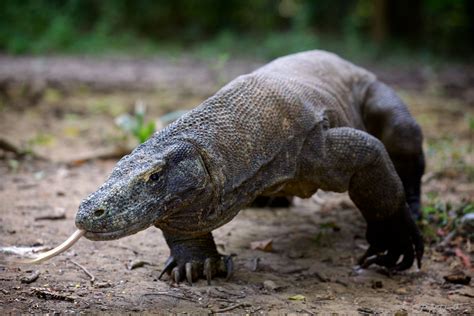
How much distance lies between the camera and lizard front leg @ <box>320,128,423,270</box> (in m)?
3.22

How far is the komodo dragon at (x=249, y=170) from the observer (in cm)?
257

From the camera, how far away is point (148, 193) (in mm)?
2566

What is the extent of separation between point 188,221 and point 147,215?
259mm

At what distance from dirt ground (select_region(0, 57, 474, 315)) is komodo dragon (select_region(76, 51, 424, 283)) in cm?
22

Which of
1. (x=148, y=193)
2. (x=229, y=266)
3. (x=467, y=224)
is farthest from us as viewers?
(x=467, y=224)

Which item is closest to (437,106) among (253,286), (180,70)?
(180,70)

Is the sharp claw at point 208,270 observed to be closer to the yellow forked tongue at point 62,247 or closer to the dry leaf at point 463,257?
the yellow forked tongue at point 62,247

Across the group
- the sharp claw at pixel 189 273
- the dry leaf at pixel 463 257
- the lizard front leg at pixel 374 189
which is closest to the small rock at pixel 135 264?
the sharp claw at pixel 189 273

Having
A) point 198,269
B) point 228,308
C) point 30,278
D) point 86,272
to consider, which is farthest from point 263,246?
point 30,278

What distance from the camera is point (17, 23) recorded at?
13672 mm

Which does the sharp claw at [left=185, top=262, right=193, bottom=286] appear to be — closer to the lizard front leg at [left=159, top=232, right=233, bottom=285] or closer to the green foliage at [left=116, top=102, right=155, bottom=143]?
the lizard front leg at [left=159, top=232, right=233, bottom=285]

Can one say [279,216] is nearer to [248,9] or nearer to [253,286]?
[253,286]

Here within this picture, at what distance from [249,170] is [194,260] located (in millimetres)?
533

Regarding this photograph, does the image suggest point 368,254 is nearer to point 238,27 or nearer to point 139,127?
point 139,127
